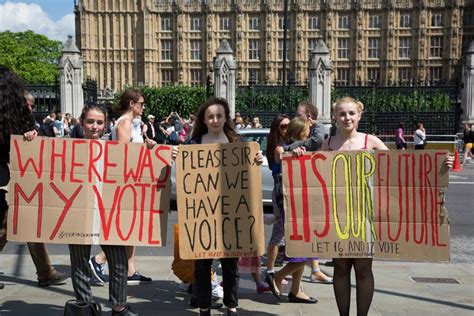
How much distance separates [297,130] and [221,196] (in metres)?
1.18

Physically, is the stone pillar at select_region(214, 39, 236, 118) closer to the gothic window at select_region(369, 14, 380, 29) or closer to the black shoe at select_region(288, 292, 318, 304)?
the black shoe at select_region(288, 292, 318, 304)

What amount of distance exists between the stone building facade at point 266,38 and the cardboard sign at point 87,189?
56912mm

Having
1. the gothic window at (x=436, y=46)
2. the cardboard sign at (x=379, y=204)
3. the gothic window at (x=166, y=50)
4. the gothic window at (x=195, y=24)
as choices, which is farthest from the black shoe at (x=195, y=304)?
the gothic window at (x=166, y=50)

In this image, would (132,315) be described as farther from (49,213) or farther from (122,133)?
(122,133)

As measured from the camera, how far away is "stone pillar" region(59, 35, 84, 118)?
2411 centimetres

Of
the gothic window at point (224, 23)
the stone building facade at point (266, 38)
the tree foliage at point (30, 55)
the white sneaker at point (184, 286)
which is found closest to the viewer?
the white sneaker at point (184, 286)

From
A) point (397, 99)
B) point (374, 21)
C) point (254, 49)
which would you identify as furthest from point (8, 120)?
point (374, 21)

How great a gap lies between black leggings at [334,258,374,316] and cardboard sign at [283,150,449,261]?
0.08m

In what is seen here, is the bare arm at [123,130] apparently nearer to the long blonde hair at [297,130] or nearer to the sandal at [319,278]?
the long blonde hair at [297,130]

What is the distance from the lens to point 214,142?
442 centimetres

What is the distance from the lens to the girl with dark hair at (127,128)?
5.15m

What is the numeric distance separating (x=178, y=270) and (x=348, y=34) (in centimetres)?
6106

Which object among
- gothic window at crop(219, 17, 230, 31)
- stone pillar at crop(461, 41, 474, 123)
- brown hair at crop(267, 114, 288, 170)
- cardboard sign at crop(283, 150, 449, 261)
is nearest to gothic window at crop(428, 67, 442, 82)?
gothic window at crop(219, 17, 230, 31)

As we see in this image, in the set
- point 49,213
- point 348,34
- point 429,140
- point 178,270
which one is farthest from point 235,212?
point 348,34
